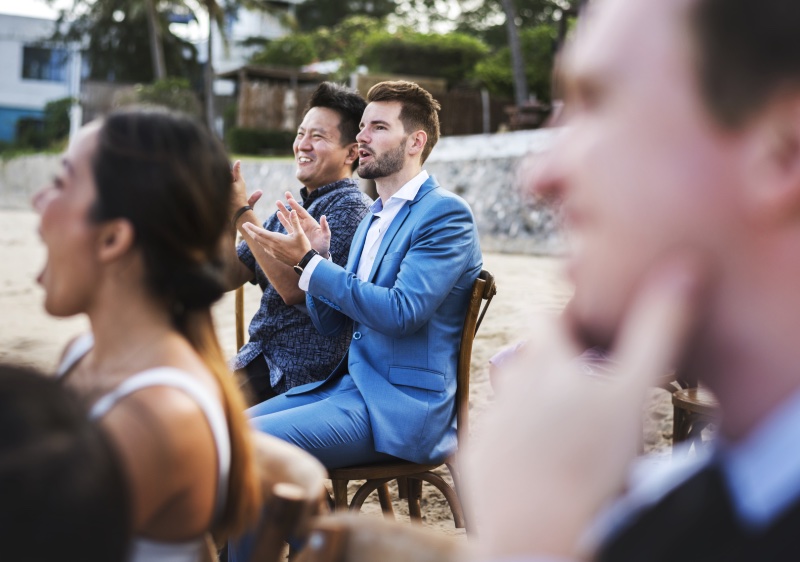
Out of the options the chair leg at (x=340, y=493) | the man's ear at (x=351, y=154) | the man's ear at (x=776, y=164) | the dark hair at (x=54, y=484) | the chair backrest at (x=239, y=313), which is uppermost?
the man's ear at (x=351, y=154)

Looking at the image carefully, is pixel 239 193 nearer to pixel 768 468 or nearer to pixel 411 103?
pixel 411 103

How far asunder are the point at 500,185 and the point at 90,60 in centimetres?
3297

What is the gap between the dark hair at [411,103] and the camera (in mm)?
3596

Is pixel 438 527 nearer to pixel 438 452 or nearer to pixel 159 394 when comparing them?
pixel 438 452

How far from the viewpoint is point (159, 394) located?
46.9 inches

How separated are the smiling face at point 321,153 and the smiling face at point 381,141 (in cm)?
27

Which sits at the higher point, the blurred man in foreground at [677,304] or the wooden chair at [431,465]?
the blurred man in foreground at [677,304]

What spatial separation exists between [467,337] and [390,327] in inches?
11.9

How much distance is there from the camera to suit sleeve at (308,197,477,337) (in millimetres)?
2840

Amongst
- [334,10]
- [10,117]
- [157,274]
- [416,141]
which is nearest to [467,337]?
[416,141]

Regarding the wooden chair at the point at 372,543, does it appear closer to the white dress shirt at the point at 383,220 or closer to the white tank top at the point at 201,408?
the white tank top at the point at 201,408

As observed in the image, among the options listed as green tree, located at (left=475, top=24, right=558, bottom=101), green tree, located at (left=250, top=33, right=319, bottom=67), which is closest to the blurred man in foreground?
green tree, located at (left=475, top=24, right=558, bottom=101)

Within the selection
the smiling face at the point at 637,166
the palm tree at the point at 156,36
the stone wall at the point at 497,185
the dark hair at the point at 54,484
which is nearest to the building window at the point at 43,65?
the palm tree at the point at 156,36

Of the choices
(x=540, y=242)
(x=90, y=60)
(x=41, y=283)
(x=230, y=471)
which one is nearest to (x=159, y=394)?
(x=230, y=471)
